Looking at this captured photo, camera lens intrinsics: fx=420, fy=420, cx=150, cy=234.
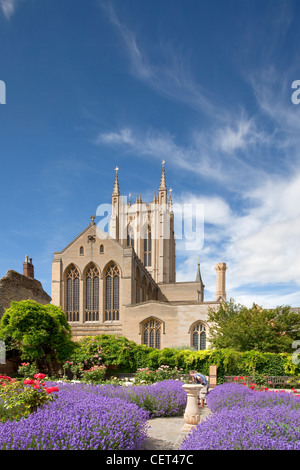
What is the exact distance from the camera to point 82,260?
128ft

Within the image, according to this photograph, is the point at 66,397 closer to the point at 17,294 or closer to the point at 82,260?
the point at 17,294

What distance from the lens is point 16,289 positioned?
30.7 m

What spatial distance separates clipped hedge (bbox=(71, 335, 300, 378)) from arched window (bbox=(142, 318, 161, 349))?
38.5ft

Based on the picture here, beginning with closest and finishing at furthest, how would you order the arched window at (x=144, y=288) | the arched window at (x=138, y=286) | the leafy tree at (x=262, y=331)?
the leafy tree at (x=262, y=331) → the arched window at (x=138, y=286) → the arched window at (x=144, y=288)

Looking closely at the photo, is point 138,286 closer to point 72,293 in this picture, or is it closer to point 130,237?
point 72,293

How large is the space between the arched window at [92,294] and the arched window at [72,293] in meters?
0.97

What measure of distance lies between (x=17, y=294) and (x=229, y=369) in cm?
1701

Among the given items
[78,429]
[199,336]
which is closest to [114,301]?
[199,336]

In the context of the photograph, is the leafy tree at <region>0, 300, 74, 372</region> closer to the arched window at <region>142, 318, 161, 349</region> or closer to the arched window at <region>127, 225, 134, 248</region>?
the arched window at <region>142, 318, 161, 349</region>

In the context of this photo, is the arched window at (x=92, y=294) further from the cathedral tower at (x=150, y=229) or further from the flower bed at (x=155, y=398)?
the flower bed at (x=155, y=398)

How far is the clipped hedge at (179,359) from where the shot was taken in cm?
2078

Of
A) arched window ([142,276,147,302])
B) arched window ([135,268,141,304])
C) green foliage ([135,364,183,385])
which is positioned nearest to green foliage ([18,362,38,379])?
green foliage ([135,364,183,385])

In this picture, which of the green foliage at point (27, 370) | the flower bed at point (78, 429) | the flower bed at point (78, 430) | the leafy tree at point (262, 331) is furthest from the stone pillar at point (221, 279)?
the flower bed at point (78, 430)

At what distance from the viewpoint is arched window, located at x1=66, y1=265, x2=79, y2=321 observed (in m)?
38.8
